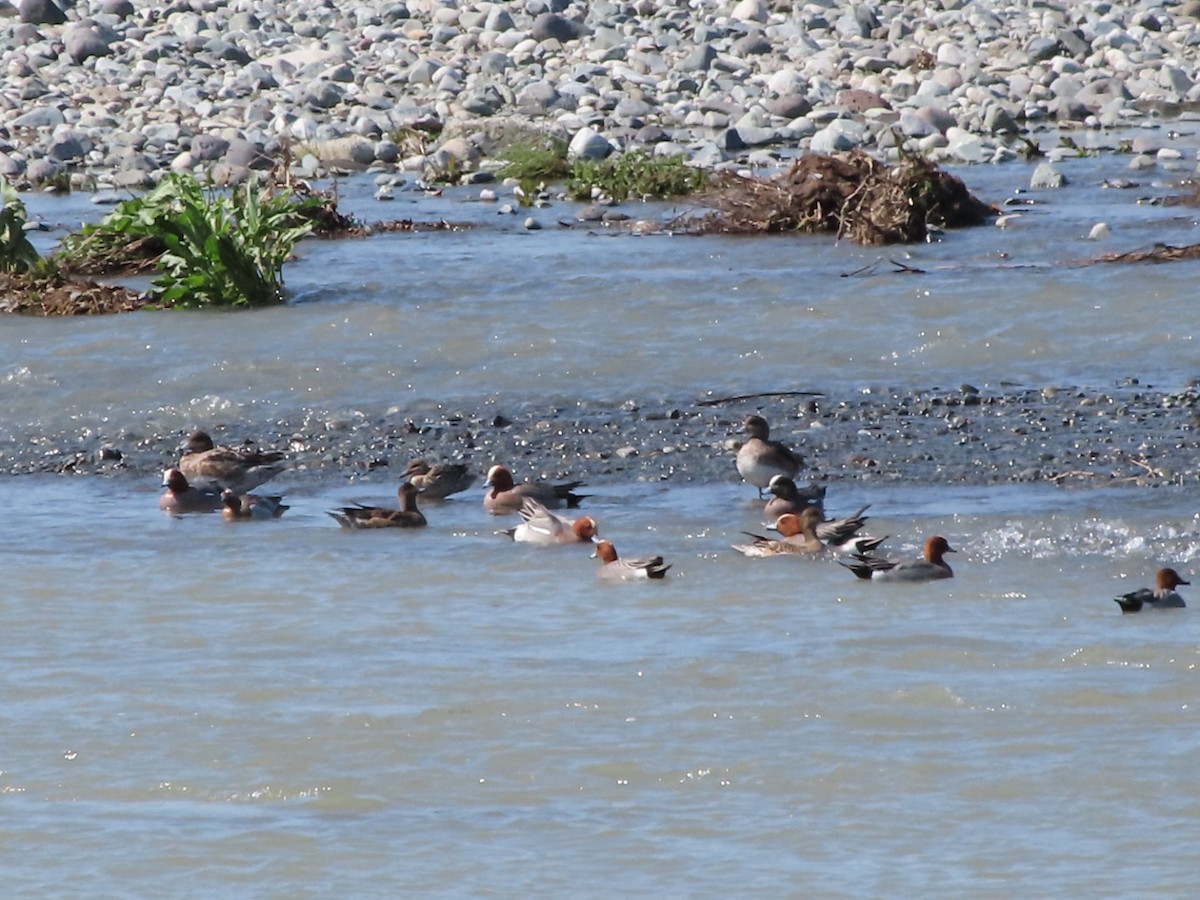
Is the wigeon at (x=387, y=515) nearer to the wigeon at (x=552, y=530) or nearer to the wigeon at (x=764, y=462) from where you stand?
the wigeon at (x=552, y=530)

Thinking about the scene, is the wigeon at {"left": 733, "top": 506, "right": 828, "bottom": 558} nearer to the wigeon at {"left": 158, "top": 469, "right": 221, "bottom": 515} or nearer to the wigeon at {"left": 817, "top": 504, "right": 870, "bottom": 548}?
the wigeon at {"left": 817, "top": 504, "right": 870, "bottom": 548}

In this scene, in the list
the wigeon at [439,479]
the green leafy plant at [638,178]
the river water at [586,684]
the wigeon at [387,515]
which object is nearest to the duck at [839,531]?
the river water at [586,684]

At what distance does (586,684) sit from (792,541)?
1927 mm

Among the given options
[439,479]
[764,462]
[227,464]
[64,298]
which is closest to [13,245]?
[64,298]

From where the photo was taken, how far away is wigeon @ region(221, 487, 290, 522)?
30.6 feet

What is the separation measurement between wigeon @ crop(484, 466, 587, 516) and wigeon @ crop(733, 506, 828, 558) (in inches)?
43.8

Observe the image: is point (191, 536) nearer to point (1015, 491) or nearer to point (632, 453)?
point (632, 453)

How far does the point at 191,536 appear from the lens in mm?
9172

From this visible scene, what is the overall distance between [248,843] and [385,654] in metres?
1.73

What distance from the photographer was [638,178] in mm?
19984

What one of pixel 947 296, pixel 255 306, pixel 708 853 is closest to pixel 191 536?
pixel 708 853

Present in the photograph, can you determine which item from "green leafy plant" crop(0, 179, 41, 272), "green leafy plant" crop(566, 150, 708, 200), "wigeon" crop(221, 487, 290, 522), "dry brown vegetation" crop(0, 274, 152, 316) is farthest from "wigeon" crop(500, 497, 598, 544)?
"green leafy plant" crop(566, 150, 708, 200)

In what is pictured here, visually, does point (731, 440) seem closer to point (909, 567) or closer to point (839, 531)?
point (839, 531)

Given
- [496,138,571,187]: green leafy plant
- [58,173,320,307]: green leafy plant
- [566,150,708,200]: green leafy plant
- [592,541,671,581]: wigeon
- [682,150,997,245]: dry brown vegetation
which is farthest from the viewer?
[496,138,571,187]: green leafy plant
